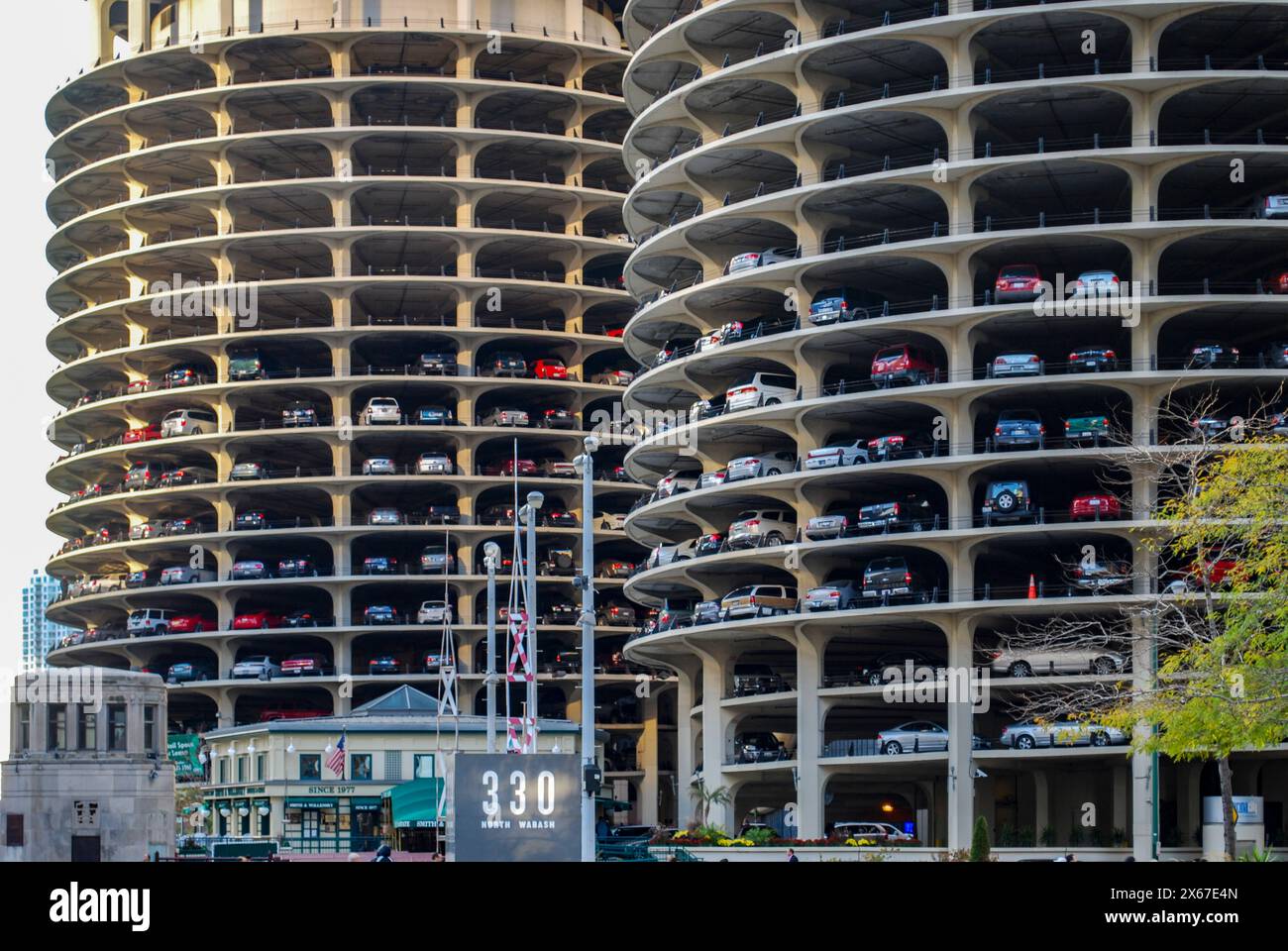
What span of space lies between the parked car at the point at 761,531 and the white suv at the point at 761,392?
4.88m

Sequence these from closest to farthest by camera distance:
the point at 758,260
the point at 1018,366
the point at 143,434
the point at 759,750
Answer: the point at 1018,366, the point at 759,750, the point at 758,260, the point at 143,434

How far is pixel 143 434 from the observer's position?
12419 cm

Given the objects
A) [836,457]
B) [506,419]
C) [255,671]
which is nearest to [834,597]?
[836,457]

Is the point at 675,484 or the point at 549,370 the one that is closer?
the point at 675,484

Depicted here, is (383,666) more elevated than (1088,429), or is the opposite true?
(1088,429)


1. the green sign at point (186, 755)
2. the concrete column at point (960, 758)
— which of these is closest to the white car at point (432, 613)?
the green sign at point (186, 755)

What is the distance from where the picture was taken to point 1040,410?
83000 mm

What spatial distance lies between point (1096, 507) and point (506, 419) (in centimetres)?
5464

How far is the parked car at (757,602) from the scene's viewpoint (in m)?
81.3

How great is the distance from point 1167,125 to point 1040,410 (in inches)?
537

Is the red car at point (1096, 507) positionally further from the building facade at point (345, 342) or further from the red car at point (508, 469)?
the red car at point (508, 469)

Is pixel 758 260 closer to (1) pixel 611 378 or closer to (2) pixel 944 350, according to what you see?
(2) pixel 944 350

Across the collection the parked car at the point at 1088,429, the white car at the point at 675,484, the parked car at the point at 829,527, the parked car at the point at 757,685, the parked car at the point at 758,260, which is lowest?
the parked car at the point at 757,685

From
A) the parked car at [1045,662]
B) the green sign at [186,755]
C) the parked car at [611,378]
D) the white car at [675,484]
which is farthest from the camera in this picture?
the parked car at [611,378]
